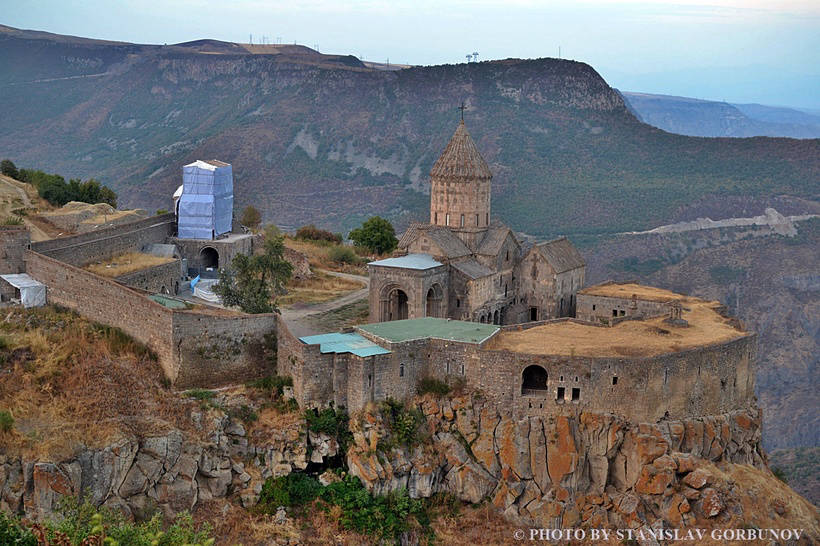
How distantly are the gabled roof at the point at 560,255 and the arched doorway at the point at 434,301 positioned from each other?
15.2 ft

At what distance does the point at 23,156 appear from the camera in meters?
91.8

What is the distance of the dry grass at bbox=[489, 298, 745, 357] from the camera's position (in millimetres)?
26906

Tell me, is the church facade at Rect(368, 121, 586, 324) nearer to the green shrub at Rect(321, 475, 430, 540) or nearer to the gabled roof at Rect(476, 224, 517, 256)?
the gabled roof at Rect(476, 224, 517, 256)

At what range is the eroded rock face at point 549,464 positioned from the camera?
25.6 meters

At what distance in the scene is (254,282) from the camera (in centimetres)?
3111

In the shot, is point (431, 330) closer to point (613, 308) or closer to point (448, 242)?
point (448, 242)

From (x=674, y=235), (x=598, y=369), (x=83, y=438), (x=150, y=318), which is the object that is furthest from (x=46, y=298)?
(x=674, y=235)

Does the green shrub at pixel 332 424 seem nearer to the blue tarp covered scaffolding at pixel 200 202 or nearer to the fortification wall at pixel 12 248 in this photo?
the fortification wall at pixel 12 248

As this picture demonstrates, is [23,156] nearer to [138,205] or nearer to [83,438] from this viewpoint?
[138,205]

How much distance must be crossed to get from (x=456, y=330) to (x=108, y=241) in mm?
12375

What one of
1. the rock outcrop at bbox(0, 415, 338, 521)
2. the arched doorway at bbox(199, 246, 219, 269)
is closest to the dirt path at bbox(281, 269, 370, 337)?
the rock outcrop at bbox(0, 415, 338, 521)

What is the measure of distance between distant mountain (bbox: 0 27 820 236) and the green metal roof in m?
37.8

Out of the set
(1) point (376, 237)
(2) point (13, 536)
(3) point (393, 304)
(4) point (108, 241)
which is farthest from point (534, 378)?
(1) point (376, 237)

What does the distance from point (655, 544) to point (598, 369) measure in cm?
464
